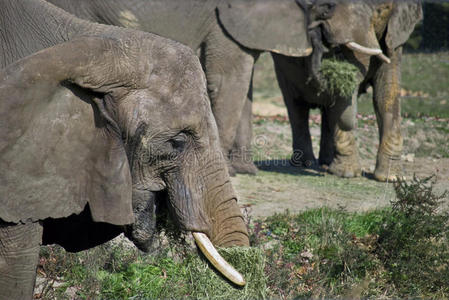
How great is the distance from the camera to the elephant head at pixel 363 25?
8898 mm

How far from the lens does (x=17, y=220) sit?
3381 millimetres

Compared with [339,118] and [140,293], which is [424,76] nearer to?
[339,118]

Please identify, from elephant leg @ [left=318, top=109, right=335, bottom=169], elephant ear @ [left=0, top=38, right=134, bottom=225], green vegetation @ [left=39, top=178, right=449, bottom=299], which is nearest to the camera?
elephant ear @ [left=0, top=38, right=134, bottom=225]

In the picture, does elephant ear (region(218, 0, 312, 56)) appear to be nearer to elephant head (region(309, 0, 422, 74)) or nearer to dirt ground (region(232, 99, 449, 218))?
elephant head (region(309, 0, 422, 74))

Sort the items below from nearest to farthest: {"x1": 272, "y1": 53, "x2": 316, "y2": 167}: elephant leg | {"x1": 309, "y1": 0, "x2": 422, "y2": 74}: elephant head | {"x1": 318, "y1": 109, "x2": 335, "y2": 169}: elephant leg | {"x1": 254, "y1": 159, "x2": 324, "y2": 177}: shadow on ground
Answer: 1. {"x1": 309, "y1": 0, "x2": 422, "y2": 74}: elephant head
2. {"x1": 254, "y1": 159, "x2": 324, "y2": 177}: shadow on ground
3. {"x1": 272, "y1": 53, "x2": 316, "y2": 167}: elephant leg
4. {"x1": 318, "y1": 109, "x2": 335, "y2": 169}: elephant leg

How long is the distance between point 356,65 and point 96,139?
6048 millimetres

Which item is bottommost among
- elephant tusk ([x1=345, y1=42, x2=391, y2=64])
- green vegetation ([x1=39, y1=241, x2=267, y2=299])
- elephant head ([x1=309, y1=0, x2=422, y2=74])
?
green vegetation ([x1=39, y1=241, x2=267, y2=299])

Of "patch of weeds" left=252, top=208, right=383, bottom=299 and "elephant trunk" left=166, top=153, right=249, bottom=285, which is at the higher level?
"elephant trunk" left=166, top=153, right=249, bottom=285

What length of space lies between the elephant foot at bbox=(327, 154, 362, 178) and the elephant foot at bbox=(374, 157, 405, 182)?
0.25 metres

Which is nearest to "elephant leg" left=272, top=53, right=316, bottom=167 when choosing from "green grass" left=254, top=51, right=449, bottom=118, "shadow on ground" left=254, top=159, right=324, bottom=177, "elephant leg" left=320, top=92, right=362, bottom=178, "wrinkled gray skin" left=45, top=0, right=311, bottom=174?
"shadow on ground" left=254, top=159, right=324, bottom=177

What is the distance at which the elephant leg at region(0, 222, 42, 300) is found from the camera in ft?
11.1

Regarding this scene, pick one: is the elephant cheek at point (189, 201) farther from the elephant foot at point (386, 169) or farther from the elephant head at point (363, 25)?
the elephant foot at point (386, 169)

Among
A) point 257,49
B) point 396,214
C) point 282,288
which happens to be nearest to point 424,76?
point 257,49

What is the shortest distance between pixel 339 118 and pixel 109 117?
6.29 meters
